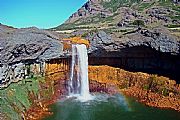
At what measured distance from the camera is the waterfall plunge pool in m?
42.5

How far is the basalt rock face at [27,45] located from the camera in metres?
42.5

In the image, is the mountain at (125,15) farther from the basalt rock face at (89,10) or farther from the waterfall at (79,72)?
the waterfall at (79,72)

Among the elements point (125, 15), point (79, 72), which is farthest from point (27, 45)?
point (125, 15)

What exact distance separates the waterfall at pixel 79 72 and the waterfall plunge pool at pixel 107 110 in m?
4.12

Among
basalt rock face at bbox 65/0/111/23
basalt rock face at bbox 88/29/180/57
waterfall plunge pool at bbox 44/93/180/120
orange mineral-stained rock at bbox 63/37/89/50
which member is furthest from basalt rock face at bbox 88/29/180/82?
basalt rock face at bbox 65/0/111/23

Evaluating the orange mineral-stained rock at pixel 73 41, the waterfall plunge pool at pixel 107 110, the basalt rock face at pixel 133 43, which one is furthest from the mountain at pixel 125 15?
the waterfall plunge pool at pixel 107 110

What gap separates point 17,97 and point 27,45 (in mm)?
7492

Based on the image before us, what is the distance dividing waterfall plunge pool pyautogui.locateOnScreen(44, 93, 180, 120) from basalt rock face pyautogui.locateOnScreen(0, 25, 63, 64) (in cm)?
817

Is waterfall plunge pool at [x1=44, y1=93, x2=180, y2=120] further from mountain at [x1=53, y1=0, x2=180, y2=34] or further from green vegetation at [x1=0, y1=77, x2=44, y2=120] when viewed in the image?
mountain at [x1=53, y1=0, x2=180, y2=34]

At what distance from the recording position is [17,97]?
1750 inches

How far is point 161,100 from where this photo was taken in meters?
49.2

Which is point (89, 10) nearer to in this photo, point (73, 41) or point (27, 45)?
point (73, 41)

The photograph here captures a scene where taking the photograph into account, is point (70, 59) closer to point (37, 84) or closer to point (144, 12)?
point (37, 84)

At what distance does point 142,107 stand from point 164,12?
339 ft
